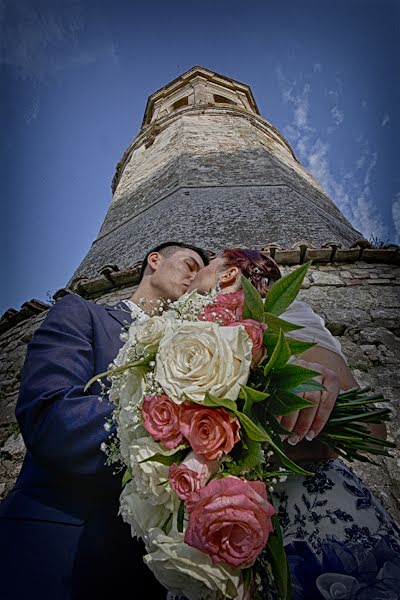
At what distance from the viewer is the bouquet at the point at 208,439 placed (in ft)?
2.54

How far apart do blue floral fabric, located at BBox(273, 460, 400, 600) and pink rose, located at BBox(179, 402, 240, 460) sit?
462mm

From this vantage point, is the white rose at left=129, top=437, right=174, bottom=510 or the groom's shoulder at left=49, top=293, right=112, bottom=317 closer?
the white rose at left=129, top=437, right=174, bottom=510

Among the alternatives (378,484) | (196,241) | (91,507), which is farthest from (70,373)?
(196,241)

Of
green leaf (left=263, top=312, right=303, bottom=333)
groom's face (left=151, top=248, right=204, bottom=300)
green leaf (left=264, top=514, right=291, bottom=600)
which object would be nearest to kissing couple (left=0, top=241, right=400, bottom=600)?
green leaf (left=263, top=312, right=303, bottom=333)

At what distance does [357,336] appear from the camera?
10.2 feet

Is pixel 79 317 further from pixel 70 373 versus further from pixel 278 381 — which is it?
pixel 278 381

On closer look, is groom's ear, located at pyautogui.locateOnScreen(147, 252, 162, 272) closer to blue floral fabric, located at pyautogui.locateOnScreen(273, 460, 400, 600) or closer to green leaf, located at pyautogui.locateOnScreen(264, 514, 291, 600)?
blue floral fabric, located at pyautogui.locateOnScreen(273, 460, 400, 600)

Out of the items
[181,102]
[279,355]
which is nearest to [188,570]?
[279,355]

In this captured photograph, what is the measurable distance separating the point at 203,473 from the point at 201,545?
125 millimetres

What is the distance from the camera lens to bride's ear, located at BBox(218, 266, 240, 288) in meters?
1.56

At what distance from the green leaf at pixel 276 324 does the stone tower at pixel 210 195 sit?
3.90 meters

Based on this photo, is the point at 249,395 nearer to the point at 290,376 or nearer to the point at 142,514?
the point at 290,376

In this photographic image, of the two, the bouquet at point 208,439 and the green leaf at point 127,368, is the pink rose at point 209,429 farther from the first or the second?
the green leaf at point 127,368

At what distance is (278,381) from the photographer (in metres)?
0.97
